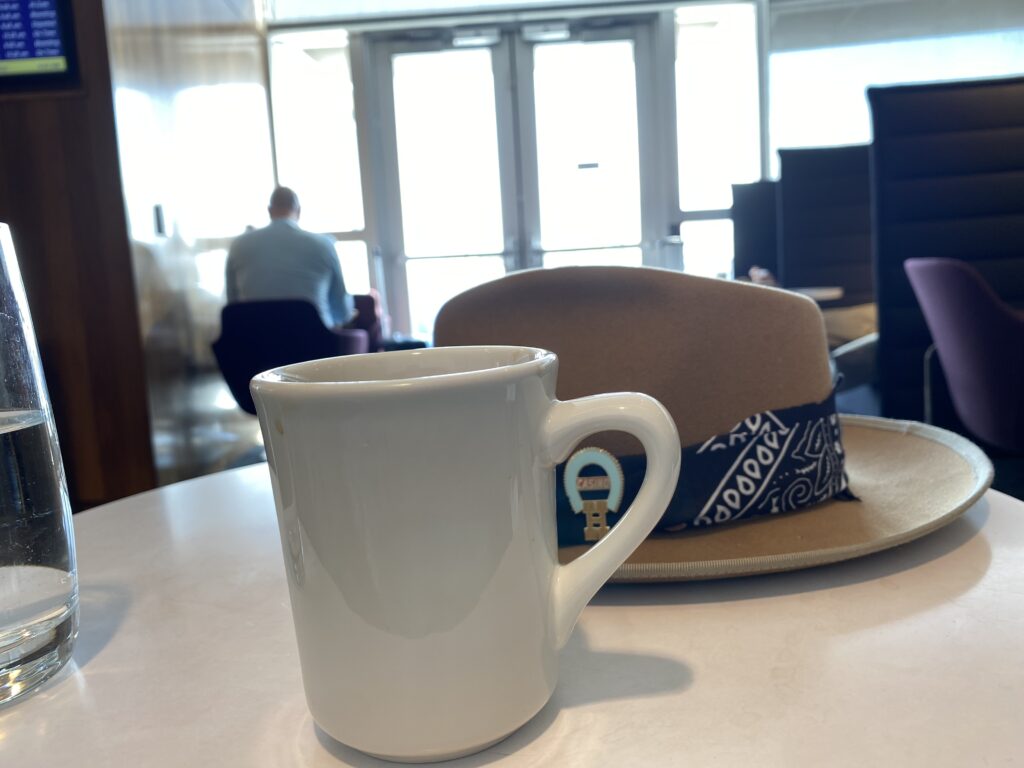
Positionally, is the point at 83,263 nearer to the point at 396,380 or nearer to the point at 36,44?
the point at 36,44

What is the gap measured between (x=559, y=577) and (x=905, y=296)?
1.97 metres

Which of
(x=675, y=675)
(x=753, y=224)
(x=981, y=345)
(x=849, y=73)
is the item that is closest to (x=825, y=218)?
(x=753, y=224)

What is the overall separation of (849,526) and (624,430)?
0.22 meters

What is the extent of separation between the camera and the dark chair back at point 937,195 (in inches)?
77.6

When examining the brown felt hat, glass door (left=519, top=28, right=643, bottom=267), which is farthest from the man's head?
the brown felt hat

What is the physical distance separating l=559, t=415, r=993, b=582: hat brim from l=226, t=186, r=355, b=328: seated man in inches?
121

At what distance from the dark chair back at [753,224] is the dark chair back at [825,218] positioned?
1.29ft

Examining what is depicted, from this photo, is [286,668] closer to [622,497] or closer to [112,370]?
[622,497]

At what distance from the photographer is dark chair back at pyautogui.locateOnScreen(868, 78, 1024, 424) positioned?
6.47 ft

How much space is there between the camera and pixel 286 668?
1.19 feet

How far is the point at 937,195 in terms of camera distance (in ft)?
6.57

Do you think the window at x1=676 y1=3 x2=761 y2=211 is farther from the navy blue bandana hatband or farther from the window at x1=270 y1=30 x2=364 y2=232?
the navy blue bandana hatband

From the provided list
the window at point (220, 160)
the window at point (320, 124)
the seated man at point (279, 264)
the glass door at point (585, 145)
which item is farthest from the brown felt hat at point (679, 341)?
the window at point (320, 124)

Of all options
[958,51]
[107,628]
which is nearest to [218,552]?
[107,628]
